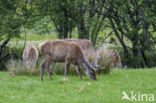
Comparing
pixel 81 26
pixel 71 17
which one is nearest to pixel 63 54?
pixel 81 26

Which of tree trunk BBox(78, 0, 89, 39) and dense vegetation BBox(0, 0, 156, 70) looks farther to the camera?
tree trunk BBox(78, 0, 89, 39)

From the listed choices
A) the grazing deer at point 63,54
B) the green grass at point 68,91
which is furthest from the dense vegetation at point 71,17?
the green grass at point 68,91

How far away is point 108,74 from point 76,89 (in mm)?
4531

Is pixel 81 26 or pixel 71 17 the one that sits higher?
pixel 71 17

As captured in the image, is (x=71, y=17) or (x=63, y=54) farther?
(x=71, y=17)

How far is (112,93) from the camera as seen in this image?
9812 millimetres

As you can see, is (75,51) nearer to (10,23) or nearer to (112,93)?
(112,93)

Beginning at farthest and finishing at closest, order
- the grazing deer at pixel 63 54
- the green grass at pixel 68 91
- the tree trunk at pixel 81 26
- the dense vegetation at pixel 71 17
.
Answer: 1. the tree trunk at pixel 81 26
2. the dense vegetation at pixel 71 17
3. the grazing deer at pixel 63 54
4. the green grass at pixel 68 91

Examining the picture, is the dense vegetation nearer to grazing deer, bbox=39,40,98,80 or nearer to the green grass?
grazing deer, bbox=39,40,98,80

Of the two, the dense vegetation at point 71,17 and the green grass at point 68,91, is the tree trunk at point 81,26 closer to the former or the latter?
the dense vegetation at point 71,17

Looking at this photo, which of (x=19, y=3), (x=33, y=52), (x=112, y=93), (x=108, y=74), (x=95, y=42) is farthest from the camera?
(x=95, y=42)

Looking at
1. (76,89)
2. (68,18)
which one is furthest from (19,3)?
(76,89)

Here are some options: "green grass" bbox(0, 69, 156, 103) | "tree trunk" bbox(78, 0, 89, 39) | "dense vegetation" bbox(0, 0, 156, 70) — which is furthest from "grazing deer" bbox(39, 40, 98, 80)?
"tree trunk" bbox(78, 0, 89, 39)

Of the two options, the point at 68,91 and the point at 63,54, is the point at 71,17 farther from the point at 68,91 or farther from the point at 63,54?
the point at 68,91
